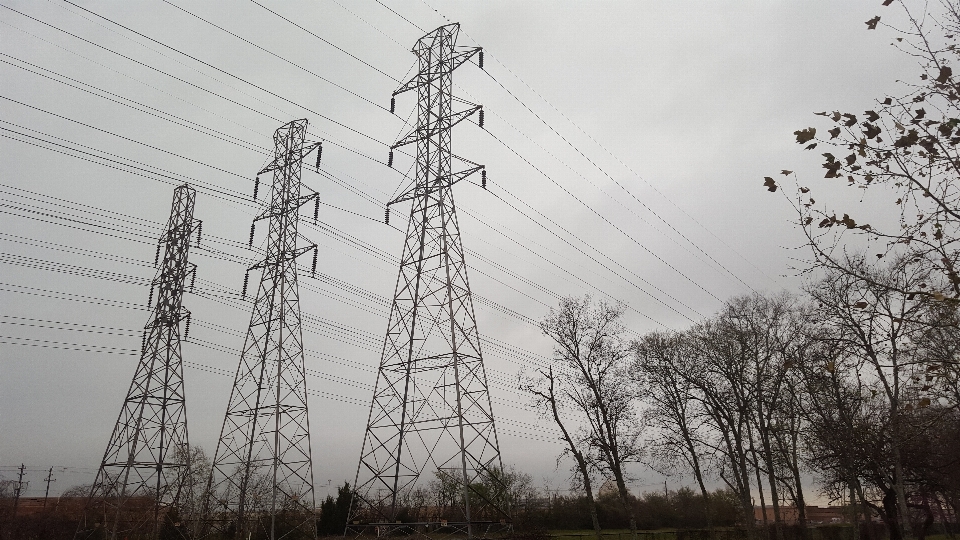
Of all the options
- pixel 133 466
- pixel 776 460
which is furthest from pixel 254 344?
pixel 776 460

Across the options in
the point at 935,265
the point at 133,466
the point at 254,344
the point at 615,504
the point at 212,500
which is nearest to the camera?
the point at 935,265

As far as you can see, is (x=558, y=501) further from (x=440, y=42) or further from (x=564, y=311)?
(x=440, y=42)

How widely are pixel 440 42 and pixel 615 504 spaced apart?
162 feet

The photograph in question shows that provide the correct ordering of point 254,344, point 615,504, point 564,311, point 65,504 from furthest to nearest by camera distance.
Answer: point 615,504, point 65,504, point 564,311, point 254,344

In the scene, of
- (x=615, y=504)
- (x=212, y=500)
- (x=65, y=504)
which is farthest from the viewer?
(x=615, y=504)

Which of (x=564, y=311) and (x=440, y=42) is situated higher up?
(x=440, y=42)

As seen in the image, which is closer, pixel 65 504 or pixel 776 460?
pixel 776 460

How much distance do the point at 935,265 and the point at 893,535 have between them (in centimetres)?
3103

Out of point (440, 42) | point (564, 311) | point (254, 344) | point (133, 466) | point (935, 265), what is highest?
point (440, 42)

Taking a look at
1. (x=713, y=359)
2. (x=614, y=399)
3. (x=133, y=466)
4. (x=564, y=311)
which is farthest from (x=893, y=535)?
(x=133, y=466)

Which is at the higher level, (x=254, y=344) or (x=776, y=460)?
(x=254, y=344)

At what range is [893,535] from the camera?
3216cm

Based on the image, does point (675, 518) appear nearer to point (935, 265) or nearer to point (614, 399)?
point (614, 399)

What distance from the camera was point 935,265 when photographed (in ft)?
28.0
